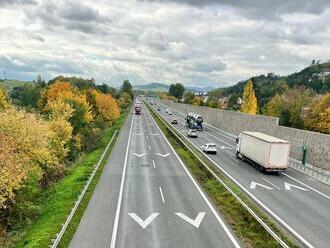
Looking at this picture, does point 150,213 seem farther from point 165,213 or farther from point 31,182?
point 31,182

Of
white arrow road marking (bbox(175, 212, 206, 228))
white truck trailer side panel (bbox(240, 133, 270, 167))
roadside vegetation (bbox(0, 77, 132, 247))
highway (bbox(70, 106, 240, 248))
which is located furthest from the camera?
white truck trailer side panel (bbox(240, 133, 270, 167))

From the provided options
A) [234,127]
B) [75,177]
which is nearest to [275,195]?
[75,177]

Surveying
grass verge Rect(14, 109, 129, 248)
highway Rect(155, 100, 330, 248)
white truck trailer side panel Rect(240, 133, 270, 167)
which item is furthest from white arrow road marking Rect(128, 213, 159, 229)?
white truck trailer side panel Rect(240, 133, 270, 167)

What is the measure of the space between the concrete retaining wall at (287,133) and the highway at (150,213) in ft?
48.3

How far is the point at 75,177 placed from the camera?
41.6 m

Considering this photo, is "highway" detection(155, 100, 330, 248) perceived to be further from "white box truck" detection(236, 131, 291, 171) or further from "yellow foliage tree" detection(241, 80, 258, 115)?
"yellow foliage tree" detection(241, 80, 258, 115)

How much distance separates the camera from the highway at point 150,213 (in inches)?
873

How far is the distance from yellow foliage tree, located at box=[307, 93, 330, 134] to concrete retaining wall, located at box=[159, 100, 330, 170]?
51.0 feet

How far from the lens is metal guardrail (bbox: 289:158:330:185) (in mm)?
42162

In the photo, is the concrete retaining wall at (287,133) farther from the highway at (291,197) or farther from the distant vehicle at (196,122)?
the distant vehicle at (196,122)

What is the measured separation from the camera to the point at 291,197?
111 feet

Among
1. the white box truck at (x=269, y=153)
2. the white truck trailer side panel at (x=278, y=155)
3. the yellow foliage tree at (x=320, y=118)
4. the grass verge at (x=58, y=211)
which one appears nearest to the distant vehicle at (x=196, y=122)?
the yellow foliage tree at (x=320, y=118)

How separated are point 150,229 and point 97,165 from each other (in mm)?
22217

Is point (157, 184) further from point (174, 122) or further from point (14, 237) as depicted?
point (174, 122)
